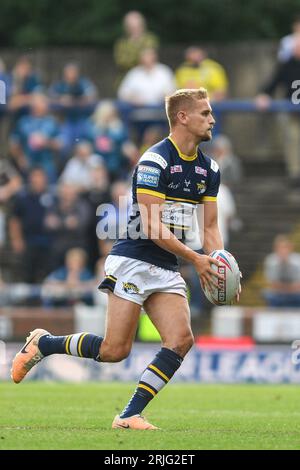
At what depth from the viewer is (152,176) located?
9.88m

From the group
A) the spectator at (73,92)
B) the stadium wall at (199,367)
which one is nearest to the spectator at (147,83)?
the spectator at (73,92)

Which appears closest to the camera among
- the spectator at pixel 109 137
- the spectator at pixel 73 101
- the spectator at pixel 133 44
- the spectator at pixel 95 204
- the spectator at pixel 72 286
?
the spectator at pixel 72 286

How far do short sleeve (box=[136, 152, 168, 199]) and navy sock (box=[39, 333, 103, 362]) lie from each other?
3.83 ft

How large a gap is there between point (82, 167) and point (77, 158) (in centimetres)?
20

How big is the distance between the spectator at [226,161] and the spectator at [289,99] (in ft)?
2.79

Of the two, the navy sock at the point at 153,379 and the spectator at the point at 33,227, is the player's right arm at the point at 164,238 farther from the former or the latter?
the spectator at the point at 33,227

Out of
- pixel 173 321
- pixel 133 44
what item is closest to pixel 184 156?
pixel 173 321

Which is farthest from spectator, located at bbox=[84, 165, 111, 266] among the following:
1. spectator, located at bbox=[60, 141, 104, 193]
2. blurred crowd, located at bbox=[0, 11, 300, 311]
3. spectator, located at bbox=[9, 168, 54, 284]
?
spectator, located at bbox=[9, 168, 54, 284]

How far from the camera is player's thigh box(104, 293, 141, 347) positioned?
32.4 feet

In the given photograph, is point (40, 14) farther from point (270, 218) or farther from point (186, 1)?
point (270, 218)

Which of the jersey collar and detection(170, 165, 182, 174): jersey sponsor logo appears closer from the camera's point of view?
detection(170, 165, 182, 174): jersey sponsor logo

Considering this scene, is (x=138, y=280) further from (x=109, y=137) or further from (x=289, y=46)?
(x=289, y=46)

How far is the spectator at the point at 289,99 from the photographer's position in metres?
21.3

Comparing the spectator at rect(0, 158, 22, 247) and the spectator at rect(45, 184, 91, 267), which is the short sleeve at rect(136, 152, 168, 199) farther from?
the spectator at rect(0, 158, 22, 247)
